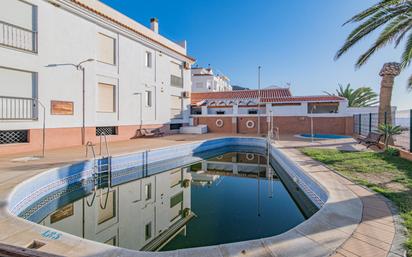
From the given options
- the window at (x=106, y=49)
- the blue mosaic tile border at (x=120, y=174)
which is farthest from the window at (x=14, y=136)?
the window at (x=106, y=49)

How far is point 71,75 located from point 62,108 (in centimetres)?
194

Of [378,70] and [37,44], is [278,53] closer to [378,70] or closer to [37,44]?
[378,70]

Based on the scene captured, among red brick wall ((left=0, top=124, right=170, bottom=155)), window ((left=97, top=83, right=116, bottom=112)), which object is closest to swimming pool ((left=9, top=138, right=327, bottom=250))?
red brick wall ((left=0, top=124, right=170, bottom=155))

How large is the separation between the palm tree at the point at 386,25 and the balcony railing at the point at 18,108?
46.9ft

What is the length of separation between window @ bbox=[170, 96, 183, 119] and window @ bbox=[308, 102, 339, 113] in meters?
12.7

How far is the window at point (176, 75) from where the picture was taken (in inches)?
869

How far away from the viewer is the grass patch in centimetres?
460

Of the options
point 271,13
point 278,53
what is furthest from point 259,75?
point 271,13

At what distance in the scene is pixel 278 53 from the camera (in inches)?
891

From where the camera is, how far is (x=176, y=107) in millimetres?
22844

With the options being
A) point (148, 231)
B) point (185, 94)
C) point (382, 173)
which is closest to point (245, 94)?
point (185, 94)

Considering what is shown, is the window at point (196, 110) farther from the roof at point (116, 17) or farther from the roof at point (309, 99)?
the roof at point (309, 99)

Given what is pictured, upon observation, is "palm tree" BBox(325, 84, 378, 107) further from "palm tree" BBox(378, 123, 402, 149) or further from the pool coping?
the pool coping

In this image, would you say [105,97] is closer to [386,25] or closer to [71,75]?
[71,75]
